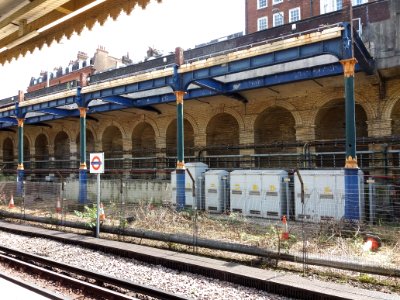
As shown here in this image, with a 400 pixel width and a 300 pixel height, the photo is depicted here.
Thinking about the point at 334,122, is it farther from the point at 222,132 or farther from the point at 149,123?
the point at 149,123

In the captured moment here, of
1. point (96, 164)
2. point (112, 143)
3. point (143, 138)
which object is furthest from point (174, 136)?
point (96, 164)

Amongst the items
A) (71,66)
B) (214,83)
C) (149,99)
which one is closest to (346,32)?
(214,83)

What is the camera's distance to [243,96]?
1797 centimetres

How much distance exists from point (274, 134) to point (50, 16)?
15.8 meters

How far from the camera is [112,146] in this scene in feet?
87.6

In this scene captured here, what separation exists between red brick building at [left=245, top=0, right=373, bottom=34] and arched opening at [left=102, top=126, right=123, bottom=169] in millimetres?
20764

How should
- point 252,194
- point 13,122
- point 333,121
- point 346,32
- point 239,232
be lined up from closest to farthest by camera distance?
point 239,232 → point 346,32 → point 252,194 → point 333,121 → point 13,122

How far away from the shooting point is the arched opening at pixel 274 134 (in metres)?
18.0

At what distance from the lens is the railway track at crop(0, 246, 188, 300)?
5641 mm

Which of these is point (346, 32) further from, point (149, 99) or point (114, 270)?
point (149, 99)

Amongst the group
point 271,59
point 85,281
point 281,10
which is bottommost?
point 85,281

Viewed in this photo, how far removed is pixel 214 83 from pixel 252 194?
5722 millimetres

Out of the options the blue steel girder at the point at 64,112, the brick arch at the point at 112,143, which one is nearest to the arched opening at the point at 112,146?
the brick arch at the point at 112,143

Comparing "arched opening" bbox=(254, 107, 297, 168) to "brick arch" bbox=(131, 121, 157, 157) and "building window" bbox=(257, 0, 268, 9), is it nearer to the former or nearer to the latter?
"brick arch" bbox=(131, 121, 157, 157)
